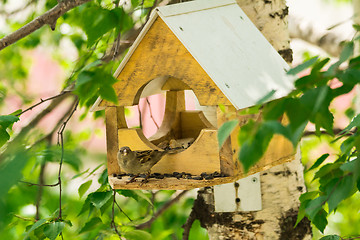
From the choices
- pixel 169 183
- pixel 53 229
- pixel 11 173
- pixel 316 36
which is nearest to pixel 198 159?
pixel 169 183

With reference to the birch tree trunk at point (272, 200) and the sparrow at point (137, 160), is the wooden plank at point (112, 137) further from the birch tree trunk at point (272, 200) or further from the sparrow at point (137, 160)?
the birch tree trunk at point (272, 200)

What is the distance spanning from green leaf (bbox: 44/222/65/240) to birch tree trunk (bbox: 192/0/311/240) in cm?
73

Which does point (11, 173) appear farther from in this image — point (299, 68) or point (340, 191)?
point (340, 191)

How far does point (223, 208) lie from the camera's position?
2.12 metres

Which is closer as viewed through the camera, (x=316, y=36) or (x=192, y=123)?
(x=192, y=123)

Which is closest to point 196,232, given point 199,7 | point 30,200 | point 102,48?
point 30,200

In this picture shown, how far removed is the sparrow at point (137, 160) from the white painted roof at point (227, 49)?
24cm

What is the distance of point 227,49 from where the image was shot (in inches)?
66.5

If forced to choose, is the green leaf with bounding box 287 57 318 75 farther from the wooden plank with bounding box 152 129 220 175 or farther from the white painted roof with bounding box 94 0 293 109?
the wooden plank with bounding box 152 129 220 175

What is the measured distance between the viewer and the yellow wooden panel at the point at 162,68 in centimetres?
160

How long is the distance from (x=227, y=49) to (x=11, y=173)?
114cm

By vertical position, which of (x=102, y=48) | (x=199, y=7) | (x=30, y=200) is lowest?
(x=30, y=200)

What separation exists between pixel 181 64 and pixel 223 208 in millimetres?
752

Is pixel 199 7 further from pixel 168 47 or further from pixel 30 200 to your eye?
pixel 30 200
